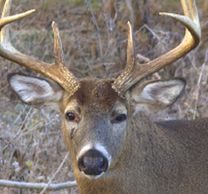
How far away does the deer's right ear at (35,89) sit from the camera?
720cm

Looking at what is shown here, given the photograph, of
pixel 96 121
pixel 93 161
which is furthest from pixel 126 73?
pixel 93 161

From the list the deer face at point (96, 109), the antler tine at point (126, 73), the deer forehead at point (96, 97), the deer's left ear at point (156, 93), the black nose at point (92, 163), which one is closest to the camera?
the black nose at point (92, 163)

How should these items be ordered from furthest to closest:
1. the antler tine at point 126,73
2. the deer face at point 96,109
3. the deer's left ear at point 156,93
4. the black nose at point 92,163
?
1. the deer's left ear at point 156,93
2. the antler tine at point 126,73
3. the deer face at point 96,109
4. the black nose at point 92,163

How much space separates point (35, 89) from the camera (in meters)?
7.30

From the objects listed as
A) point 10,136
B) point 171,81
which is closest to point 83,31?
point 10,136

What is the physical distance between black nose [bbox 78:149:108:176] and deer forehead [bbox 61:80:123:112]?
431 mm

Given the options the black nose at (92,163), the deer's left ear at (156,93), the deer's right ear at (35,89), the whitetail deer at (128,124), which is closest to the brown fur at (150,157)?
the whitetail deer at (128,124)

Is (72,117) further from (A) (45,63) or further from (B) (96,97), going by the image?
(A) (45,63)

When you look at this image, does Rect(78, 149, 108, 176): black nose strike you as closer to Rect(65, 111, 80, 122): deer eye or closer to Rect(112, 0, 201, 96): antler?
Rect(65, 111, 80, 122): deer eye

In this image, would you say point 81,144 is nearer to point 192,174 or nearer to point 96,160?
point 96,160

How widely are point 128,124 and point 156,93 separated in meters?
0.36

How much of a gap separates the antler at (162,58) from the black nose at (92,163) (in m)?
0.63

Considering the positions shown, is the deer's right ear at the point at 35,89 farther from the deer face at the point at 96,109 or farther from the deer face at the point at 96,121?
the deer face at the point at 96,121

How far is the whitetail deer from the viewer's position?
6816mm
